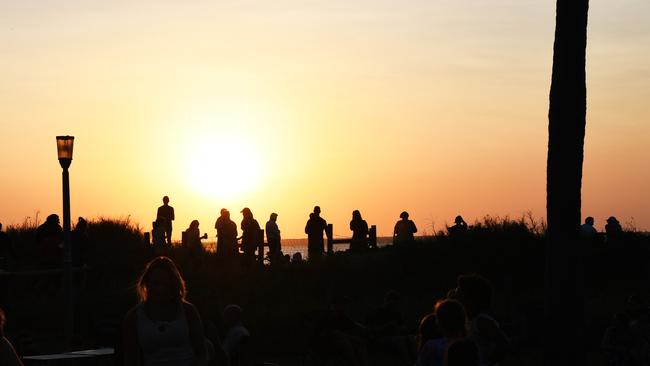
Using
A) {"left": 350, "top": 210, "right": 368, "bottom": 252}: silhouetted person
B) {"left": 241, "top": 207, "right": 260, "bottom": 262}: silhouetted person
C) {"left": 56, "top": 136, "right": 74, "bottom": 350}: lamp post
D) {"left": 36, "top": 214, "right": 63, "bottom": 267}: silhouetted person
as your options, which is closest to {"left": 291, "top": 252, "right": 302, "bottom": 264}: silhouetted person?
{"left": 241, "top": 207, "right": 260, "bottom": 262}: silhouetted person

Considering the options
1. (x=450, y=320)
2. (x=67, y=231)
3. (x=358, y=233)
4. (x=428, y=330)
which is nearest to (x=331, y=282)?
(x=358, y=233)

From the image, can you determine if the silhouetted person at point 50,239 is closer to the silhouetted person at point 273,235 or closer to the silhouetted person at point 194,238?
the silhouetted person at point 194,238

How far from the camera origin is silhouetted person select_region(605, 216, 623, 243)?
1265 inches

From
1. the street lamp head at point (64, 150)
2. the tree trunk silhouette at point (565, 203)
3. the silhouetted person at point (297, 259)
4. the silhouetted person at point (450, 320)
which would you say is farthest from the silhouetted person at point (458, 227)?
the silhouetted person at point (450, 320)

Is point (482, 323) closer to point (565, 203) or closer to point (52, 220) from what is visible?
point (565, 203)

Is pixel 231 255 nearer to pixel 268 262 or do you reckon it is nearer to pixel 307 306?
pixel 268 262

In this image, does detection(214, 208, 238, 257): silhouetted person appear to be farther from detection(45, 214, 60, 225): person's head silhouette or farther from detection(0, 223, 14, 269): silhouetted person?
detection(0, 223, 14, 269): silhouetted person

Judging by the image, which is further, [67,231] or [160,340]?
[67,231]

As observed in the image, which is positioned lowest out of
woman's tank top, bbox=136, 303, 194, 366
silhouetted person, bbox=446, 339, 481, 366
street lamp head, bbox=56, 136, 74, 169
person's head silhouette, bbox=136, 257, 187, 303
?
silhouetted person, bbox=446, 339, 481, 366

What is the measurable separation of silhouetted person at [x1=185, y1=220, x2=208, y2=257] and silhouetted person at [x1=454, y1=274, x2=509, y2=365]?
2122 centimetres

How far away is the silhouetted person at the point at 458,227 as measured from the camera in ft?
105

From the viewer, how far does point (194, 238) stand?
1297 inches

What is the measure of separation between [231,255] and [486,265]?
19.4 ft

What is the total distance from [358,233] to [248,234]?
424cm
